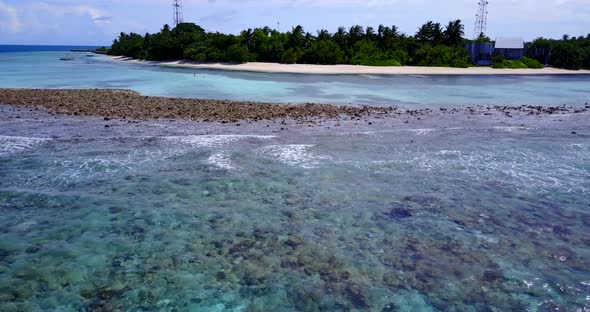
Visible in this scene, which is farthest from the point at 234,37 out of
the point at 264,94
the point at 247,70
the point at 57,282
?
the point at 57,282

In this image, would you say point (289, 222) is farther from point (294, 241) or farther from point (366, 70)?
point (366, 70)

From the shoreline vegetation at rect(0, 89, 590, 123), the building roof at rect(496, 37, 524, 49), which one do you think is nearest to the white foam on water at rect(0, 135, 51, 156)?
the shoreline vegetation at rect(0, 89, 590, 123)

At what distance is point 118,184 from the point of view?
14.7 m

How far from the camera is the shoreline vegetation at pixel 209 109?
89.7 feet

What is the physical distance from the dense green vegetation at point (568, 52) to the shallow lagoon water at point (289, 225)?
8558 centimetres

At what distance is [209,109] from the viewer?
2950 centimetres

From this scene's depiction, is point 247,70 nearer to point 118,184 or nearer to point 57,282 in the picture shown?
point 118,184

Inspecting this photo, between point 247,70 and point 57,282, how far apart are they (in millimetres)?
72096

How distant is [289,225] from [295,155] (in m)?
7.17

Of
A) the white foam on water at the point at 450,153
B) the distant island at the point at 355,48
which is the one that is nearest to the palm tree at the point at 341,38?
the distant island at the point at 355,48

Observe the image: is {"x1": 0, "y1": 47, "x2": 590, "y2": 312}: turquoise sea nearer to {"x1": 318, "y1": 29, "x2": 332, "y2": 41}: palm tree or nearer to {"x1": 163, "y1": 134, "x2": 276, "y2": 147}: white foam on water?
{"x1": 163, "y1": 134, "x2": 276, "y2": 147}: white foam on water

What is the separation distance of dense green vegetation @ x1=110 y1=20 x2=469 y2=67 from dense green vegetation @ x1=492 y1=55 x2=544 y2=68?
619 centimetres

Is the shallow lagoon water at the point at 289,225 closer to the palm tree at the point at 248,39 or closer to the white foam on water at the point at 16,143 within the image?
the white foam on water at the point at 16,143

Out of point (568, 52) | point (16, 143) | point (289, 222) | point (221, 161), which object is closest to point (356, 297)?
point (289, 222)
